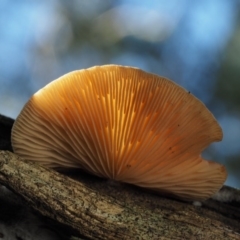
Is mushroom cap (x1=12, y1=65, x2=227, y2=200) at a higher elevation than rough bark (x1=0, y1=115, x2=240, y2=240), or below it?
higher

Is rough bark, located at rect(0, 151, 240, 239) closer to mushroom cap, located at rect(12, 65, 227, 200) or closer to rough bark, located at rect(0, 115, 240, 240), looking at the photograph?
rough bark, located at rect(0, 115, 240, 240)

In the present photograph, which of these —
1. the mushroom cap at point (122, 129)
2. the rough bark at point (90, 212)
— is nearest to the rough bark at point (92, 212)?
the rough bark at point (90, 212)

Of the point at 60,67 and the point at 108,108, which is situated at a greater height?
the point at 60,67

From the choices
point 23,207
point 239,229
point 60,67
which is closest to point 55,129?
point 23,207

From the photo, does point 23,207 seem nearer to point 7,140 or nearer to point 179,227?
point 7,140

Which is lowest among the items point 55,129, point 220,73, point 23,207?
point 23,207

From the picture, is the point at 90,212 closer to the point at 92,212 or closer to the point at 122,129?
the point at 92,212

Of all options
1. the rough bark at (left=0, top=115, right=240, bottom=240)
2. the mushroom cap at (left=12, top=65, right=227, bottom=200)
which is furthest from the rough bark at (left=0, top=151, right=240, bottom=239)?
the mushroom cap at (left=12, top=65, right=227, bottom=200)
